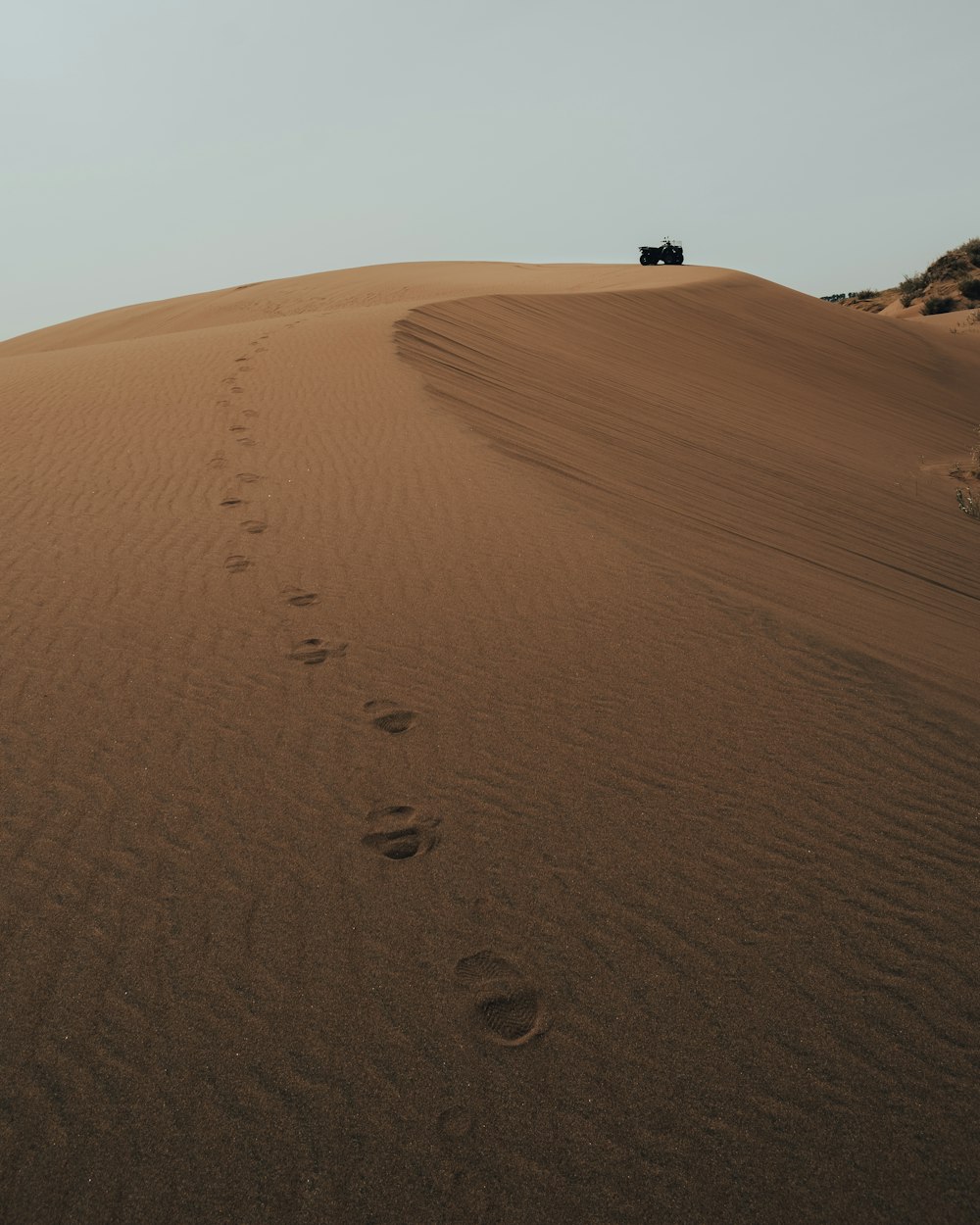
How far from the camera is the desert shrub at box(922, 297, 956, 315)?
89.6 ft

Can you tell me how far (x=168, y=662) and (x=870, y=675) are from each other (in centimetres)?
306

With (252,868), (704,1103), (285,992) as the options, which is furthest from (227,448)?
(704,1103)

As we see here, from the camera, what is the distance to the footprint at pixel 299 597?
4105mm

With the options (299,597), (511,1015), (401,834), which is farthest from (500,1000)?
(299,597)

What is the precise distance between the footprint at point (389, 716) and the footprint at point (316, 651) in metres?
0.42

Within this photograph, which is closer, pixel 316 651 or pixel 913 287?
pixel 316 651

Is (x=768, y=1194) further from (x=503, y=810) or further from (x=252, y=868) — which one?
(x=252, y=868)

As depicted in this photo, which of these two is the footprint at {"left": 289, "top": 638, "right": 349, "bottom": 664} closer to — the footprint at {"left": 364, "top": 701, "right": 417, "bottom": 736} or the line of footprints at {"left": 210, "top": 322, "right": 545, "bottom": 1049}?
the line of footprints at {"left": 210, "top": 322, "right": 545, "bottom": 1049}

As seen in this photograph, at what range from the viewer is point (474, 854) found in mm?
2627

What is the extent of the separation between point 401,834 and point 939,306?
101 feet

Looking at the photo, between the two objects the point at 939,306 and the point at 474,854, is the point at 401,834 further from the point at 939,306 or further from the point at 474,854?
the point at 939,306

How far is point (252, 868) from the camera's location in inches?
101

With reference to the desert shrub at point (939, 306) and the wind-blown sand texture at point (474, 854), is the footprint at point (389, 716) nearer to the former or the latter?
the wind-blown sand texture at point (474, 854)

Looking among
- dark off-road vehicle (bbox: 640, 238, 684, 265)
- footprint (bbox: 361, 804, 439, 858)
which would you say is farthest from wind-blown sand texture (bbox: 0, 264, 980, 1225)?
dark off-road vehicle (bbox: 640, 238, 684, 265)
